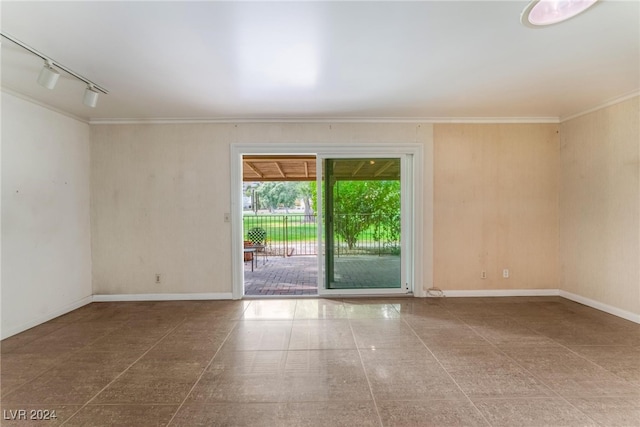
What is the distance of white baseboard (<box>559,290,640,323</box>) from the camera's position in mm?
3127

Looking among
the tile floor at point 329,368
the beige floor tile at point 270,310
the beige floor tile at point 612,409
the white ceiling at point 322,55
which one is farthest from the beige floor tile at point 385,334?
the white ceiling at point 322,55

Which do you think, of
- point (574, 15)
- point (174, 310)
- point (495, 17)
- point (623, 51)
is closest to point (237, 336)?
point (174, 310)

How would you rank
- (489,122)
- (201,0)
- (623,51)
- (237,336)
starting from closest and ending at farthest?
(201,0) → (623,51) → (237,336) → (489,122)

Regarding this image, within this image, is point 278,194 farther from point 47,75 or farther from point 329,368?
point 329,368

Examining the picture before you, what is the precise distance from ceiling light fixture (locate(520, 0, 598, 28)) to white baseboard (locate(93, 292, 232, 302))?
4048 mm

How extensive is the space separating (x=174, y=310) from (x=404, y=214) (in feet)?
10.7

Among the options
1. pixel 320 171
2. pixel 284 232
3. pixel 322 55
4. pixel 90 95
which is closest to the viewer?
pixel 322 55

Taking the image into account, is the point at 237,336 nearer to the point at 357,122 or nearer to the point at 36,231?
the point at 36,231

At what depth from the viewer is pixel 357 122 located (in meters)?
3.98

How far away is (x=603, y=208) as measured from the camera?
3.43m

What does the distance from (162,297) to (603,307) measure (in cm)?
550

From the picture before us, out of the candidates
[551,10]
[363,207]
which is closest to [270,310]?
[363,207]

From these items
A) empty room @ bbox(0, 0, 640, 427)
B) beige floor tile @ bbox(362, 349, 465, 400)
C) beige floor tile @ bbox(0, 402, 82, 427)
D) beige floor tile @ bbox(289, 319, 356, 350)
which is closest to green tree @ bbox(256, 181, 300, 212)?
empty room @ bbox(0, 0, 640, 427)

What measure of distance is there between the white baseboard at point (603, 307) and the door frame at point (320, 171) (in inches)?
71.4
